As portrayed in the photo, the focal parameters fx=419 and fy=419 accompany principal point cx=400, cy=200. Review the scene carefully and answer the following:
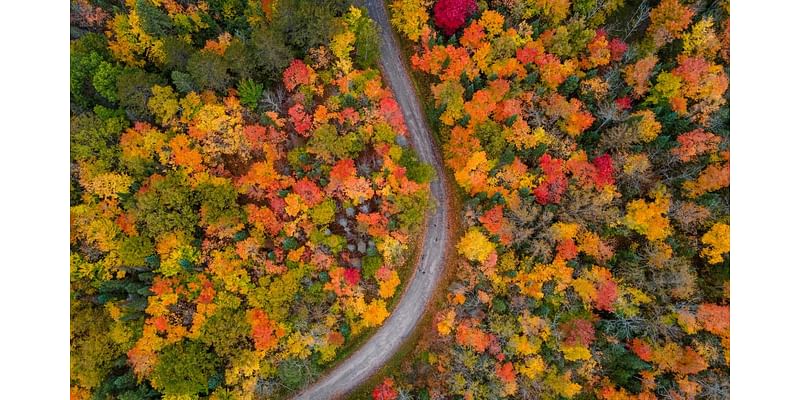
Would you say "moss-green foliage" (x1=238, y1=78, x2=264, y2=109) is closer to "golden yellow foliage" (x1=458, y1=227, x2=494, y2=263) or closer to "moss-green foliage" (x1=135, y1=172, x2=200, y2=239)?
"moss-green foliage" (x1=135, y1=172, x2=200, y2=239)

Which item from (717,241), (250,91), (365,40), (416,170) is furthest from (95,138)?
(717,241)

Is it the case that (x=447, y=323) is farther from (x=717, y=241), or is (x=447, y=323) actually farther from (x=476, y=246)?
(x=717, y=241)

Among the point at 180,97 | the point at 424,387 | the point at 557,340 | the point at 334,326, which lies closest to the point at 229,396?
the point at 334,326

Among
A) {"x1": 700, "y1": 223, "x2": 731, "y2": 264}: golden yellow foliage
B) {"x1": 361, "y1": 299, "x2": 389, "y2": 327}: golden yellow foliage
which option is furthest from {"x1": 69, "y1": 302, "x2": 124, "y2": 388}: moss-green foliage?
{"x1": 700, "y1": 223, "x2": 731, "y2": 264}: golden yellow foliage

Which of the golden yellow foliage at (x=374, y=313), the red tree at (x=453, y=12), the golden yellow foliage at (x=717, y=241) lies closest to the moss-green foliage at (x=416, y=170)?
the golden yellow foliage at (x=374, y=313)

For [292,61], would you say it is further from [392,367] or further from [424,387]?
[424,387]
